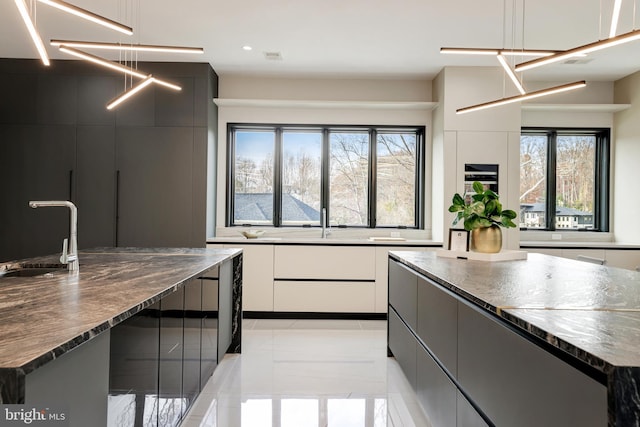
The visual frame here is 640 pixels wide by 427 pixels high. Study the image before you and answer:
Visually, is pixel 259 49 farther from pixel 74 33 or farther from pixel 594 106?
pixel 594 106

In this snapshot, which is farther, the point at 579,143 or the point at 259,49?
the point at 579,143

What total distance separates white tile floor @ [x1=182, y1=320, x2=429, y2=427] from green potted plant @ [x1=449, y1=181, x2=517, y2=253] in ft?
3.61

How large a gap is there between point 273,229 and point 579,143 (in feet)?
13.5

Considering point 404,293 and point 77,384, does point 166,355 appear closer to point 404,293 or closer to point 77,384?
point 77,384

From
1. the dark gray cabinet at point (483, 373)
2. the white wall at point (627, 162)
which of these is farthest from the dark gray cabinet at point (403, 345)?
the white wall at point (627, 162)

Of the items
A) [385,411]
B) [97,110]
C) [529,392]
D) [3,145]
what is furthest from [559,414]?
[3,145]

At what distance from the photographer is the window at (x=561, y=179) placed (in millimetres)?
5633

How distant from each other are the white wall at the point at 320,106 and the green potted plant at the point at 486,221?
2.56m

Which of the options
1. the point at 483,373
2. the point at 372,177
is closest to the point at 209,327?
the point at 483,373

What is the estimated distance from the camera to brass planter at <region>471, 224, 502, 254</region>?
2908 mm

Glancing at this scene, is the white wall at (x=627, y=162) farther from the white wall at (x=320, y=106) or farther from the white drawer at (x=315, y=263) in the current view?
the white drawer at (x=315, y=263)

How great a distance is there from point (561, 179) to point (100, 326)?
5.87 meters

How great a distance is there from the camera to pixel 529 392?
4.06ft

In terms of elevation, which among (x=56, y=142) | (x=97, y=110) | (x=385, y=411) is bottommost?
(x=385, y=411)
